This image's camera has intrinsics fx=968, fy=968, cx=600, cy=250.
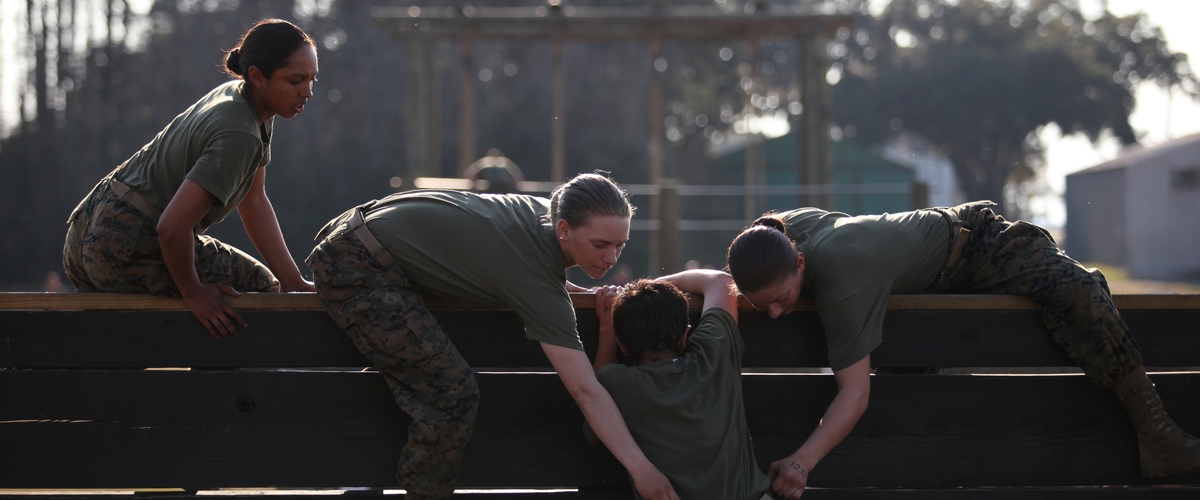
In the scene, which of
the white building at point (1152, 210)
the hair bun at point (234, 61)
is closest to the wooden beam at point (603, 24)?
the hair bun at point (234, 61)

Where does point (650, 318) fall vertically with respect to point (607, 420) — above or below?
above

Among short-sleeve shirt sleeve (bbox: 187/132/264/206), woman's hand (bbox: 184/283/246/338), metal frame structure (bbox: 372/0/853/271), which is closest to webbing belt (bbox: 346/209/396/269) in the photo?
short-sleeve shirt sleeve (bbox: 187/132/264/206)

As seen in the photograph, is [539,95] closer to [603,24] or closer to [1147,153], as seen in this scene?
[1147,153]

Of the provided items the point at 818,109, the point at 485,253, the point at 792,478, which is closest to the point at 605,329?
the point at 485,253

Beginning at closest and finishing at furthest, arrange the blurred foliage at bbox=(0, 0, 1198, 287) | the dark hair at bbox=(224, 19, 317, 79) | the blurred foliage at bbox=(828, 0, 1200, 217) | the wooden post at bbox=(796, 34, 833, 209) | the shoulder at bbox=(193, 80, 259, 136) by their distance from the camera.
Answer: the shoulder at bbox=(193, 80, 259, 136)
the dark hair at bbox=(224, 19, 317, 79)
the wooden post at bbox=(796, 34, 833, 209)
the blurred foliage at bbox=(0, 0, 1198, 287)
the blurred foliage at bbox=(828, 0, 1200, 217)

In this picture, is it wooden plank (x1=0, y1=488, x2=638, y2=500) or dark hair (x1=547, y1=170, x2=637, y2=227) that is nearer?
dark hair (x1=547, y1=170, x2=637, y2=227)

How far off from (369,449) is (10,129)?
25.0 m

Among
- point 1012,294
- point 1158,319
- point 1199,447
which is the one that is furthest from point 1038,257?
point 1199,447

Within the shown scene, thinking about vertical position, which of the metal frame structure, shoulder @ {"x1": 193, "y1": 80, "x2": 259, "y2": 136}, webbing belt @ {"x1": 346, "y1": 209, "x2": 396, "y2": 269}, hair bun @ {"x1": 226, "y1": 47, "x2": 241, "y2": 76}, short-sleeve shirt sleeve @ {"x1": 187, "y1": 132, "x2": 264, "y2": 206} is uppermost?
the metal frame structure

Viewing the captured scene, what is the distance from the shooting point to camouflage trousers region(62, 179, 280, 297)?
118 inches

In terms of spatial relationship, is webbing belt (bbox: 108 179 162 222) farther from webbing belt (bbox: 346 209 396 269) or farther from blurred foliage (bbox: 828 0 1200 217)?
blurred foliage (bbox: 828 0 1200 217)

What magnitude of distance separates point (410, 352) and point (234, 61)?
1.11 metres

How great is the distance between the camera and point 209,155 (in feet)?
9.27

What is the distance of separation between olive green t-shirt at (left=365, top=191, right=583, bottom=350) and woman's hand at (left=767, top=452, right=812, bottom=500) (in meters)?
0.72
